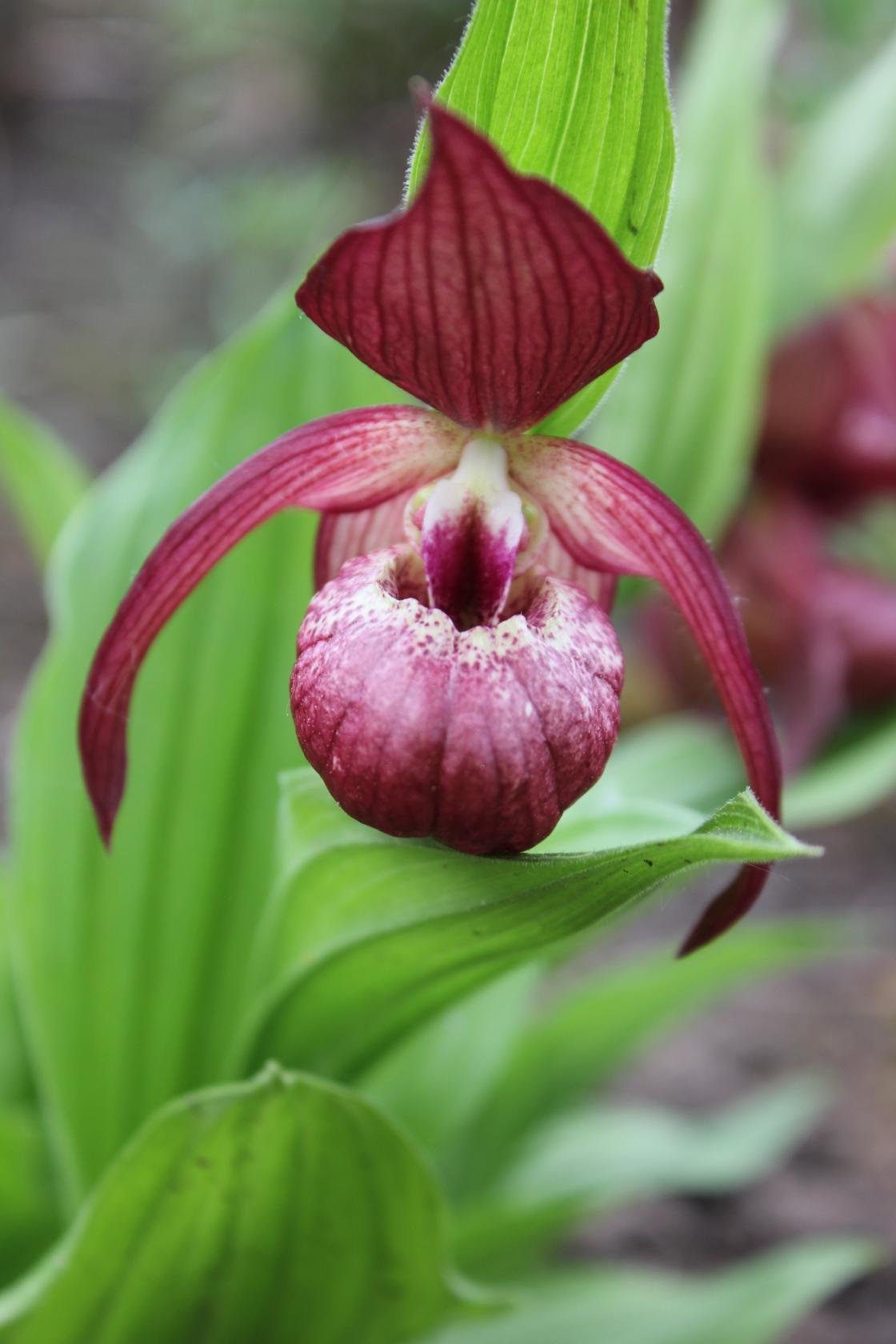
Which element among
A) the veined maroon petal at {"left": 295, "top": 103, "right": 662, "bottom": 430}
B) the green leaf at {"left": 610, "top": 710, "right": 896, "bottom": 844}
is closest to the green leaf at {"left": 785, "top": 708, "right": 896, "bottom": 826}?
the green leaf at {"left": 610, "top": 710, "right": 896, "bottom": 844}

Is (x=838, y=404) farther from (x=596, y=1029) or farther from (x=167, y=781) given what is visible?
(x=167, y=781)

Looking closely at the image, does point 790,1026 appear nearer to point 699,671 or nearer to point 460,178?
point 699,671

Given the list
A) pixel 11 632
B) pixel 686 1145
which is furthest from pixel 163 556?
pixel 11 632

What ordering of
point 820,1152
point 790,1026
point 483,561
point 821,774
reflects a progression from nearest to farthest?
1. point 483,561
2. point 821,774
3. point 820,1152
4. point 790,1026

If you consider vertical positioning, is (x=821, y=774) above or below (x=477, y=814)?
below

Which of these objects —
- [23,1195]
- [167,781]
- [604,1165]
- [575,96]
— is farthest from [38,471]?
[604,1165]

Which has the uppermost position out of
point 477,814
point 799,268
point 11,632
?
point 799,268

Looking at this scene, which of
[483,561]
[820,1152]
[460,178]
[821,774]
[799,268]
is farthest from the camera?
[820,1152]

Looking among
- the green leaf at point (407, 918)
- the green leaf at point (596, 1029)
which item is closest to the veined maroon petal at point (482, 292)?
the green leaf at point (407, 918)

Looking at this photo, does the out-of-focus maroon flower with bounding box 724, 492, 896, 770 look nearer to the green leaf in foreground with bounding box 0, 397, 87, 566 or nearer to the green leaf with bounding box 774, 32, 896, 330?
the green leaf with bounding box 774, 32, 896, 330
